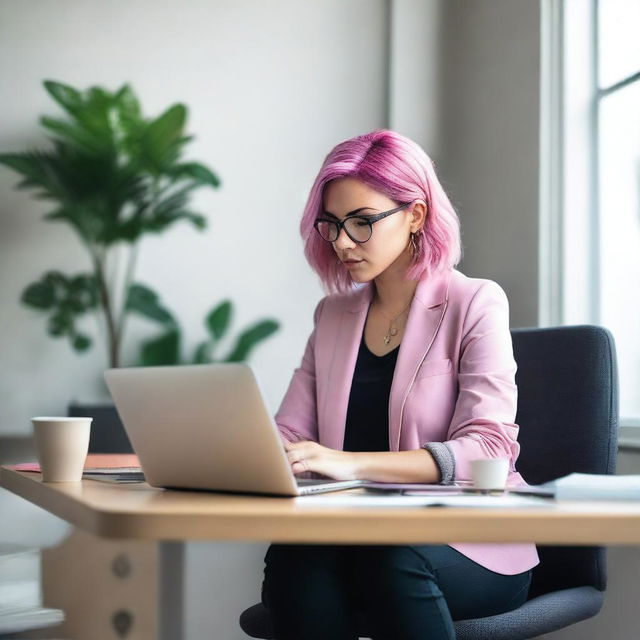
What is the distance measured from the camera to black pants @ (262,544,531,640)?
129cm

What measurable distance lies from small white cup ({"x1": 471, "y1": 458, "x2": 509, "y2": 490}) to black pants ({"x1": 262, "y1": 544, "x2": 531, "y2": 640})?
0.20 metres

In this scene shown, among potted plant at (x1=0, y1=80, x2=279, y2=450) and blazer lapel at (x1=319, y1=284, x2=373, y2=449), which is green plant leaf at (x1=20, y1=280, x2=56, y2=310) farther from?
blazer lapel at (x1=319, y1=284, x2=373, y2=449)

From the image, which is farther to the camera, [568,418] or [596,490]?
[568,418]

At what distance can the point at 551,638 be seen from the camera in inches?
108

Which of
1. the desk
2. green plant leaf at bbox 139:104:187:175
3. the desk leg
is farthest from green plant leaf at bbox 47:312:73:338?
the desk

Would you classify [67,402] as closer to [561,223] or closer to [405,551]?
[561,223]

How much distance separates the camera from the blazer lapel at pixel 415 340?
1.63 meters

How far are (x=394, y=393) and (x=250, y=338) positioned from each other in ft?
6.95

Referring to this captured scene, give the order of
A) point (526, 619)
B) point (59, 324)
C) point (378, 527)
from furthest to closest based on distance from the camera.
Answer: point (59, 324)
point (526, 619)
point (378, 527)

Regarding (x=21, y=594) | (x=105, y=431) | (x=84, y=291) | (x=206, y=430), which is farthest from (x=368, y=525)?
(x=84, y=291)

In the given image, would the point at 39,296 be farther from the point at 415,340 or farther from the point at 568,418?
the point at 568,418

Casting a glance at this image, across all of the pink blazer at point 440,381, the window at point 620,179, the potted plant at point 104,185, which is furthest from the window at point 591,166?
the potted plant at point 104,185

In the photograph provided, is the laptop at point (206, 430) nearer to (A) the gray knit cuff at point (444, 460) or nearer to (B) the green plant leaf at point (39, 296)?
(A) the gray knit cuff at point (444, 460)

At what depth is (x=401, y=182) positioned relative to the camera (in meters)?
1.72
